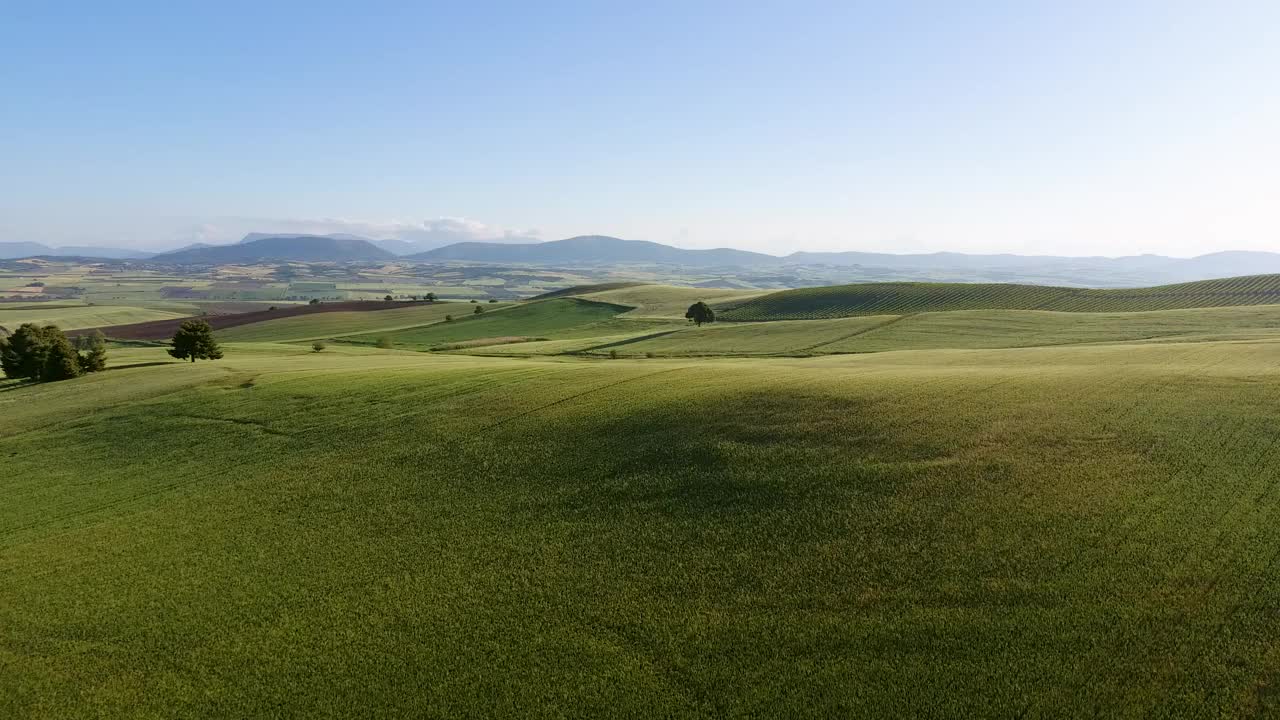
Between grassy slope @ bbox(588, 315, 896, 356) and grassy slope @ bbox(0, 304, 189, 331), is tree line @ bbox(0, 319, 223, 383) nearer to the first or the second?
grassy slope @ bbox(588, 315, 896, 356)

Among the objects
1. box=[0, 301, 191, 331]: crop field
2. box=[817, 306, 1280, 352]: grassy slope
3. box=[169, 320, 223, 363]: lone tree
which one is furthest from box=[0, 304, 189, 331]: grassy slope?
box=[817, 306, 1280, 352]: grassy slope

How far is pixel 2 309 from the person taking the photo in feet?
635

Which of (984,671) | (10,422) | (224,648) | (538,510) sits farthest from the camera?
(10,422)

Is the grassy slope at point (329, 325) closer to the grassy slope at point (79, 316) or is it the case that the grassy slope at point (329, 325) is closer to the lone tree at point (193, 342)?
the lone tree at point (193, 342)

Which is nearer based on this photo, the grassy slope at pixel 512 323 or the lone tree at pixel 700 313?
the grassy slope at pixel 512 323

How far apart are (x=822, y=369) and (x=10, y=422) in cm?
5132

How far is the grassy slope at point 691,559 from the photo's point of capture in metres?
14.2

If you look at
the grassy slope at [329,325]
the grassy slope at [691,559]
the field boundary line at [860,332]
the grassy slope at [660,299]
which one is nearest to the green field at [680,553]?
the grassy slope at [691,559]

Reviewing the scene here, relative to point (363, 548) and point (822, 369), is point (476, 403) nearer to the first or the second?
point (363, 548)

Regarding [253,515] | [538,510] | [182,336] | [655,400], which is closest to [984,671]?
[538,510]

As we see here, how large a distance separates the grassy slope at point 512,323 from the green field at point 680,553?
66.6 m

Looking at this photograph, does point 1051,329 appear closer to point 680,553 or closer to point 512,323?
point 680,553

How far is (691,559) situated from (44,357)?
6291cm

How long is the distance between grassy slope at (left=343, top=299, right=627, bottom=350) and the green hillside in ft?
95.5
